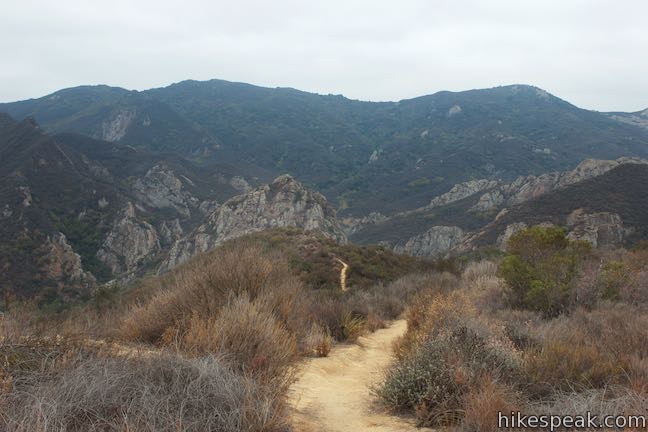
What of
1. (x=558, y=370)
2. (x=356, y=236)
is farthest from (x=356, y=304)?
(x=356, y=236)

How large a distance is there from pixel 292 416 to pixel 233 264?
3.08 meters

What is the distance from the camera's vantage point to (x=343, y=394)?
623cm

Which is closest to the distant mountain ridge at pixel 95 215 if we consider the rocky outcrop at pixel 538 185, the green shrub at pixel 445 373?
the rocky outcrop at pixel 538 185

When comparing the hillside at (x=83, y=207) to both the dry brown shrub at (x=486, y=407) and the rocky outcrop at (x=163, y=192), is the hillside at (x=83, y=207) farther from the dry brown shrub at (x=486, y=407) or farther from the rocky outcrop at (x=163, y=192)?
the dry brown shrub at (x=486, y=407)

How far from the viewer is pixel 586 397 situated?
4672 millimetres

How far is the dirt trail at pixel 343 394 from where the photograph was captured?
4883mm

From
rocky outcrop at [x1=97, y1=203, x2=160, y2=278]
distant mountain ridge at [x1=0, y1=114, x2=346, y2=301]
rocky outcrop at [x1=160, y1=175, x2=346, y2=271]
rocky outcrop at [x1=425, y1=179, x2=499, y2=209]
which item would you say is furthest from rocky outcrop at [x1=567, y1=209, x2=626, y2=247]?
rocky outcrop at [x1=425, y1=179, x2=499, y2=209]

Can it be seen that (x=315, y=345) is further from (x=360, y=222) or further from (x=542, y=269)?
(x=360, y=222)

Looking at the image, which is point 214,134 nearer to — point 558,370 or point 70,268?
point 70,268

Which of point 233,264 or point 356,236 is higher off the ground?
point 233,264

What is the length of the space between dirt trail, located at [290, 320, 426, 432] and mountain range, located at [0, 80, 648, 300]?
39.7 metres

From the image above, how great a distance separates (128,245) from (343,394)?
2802 inches

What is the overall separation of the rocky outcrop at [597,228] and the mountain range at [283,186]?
200 mm

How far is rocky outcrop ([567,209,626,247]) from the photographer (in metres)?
40.3
